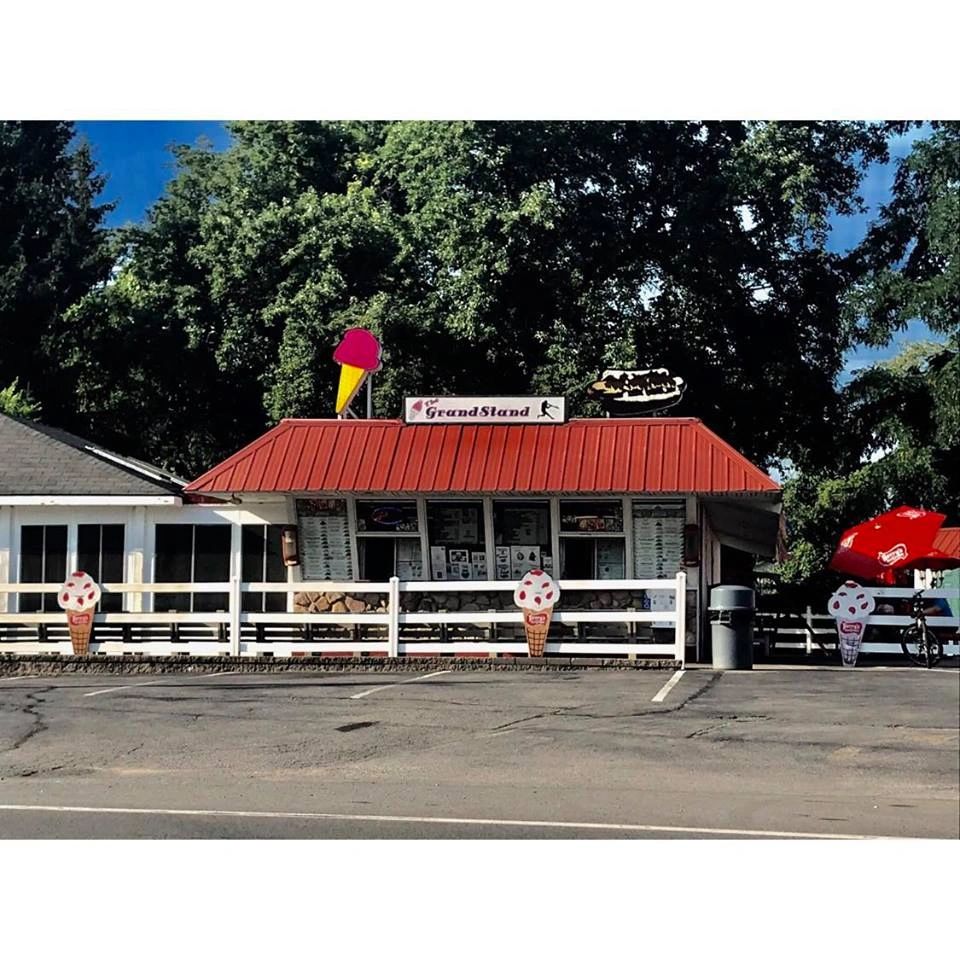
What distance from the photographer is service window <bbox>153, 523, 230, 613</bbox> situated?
7.98 meters

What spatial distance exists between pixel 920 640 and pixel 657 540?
6.05ft

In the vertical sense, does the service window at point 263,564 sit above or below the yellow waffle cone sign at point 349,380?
below

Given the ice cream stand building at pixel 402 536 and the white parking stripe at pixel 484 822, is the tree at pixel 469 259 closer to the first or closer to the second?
the ice cream stand building at pixel 402 536

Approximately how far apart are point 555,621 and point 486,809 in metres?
2.58

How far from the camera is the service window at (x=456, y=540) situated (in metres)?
9.16

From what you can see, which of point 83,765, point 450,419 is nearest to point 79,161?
point 450,419

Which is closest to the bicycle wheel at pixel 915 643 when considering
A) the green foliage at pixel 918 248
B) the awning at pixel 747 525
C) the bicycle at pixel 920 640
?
the bicycle at pixel 920 640

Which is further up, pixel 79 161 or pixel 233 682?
pixel 79 161

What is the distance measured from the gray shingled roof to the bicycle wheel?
4304mm

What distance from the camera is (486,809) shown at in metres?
6.06

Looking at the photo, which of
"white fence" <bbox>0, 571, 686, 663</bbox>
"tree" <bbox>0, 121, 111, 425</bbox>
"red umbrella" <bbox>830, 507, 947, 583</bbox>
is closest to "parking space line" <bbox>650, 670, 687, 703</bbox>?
"white fence" <bbox>0, 571, 686, 663</bbox>

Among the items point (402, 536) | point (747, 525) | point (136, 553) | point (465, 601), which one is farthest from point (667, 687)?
point (136, 553)

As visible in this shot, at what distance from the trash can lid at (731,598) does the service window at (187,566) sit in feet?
9.85
